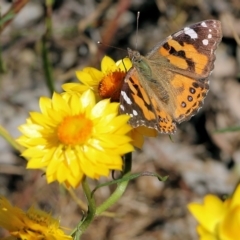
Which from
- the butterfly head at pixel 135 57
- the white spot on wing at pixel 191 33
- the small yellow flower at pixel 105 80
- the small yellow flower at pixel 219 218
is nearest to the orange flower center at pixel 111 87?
the small yellow flower at pixel 105 80

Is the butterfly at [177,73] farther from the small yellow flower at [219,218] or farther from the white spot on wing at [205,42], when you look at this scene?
the small yellow flower at [219,218]

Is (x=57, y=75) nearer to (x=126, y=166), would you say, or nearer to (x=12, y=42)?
(x=12, y=42)

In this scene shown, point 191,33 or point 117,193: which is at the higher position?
point 191,33

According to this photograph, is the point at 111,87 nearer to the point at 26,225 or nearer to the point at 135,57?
the point at 135,57

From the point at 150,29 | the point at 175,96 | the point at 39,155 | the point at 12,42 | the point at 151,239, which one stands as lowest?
the point at 151,239

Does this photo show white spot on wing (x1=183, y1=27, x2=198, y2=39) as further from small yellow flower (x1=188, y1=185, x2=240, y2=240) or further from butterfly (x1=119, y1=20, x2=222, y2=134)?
small yellow flower (x1=188, y1=185, x2=240, y2=240)

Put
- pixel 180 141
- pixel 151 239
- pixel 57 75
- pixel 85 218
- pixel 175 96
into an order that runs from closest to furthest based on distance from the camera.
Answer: pixel 85 218 → pixel 175 96 → pixel 151 239 → pixel 180 141 → pixel 57 75

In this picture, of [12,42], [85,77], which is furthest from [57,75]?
[85,77]

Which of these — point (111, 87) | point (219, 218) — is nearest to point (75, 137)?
point (111, 87)
